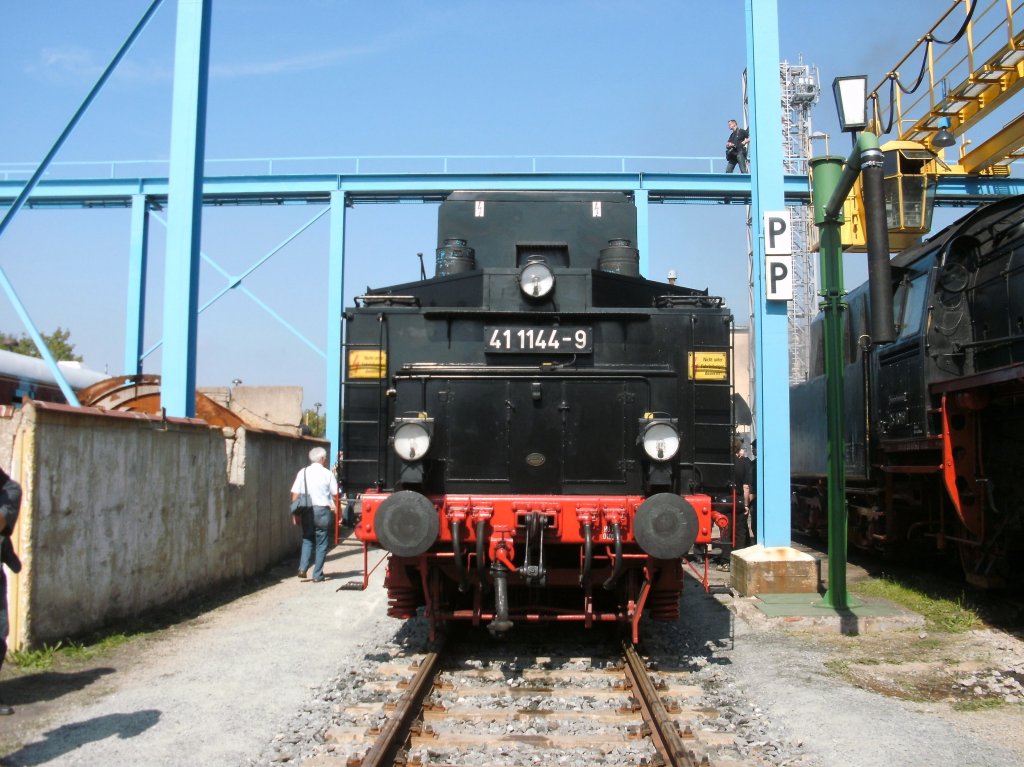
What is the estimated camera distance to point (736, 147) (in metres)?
17.7

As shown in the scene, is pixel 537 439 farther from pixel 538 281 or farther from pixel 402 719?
pixel 402 719

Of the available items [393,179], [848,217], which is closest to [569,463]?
[848,217]

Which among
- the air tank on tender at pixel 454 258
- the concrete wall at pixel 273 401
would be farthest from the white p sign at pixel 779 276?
the concrete wall at pixel 273 401

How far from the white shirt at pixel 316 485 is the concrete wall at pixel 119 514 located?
0.69 meters

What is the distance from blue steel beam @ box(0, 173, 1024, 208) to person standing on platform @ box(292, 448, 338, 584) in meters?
8.62

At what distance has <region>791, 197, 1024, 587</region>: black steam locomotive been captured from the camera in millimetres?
7770

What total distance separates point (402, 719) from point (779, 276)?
6355mm

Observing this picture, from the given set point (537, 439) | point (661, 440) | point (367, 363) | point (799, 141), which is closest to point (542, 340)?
point (537, 439)

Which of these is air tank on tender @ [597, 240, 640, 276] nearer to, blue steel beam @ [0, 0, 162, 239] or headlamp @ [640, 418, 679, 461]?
headlamp @ [640, 418, 679, 461]

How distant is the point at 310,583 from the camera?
35.0 ft

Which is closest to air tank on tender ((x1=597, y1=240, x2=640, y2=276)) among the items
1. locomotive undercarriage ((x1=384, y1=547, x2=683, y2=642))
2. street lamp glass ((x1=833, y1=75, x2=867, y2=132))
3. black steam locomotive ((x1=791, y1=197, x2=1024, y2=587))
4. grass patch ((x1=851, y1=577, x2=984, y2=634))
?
street lamp glass ((x1=833, y1=75, x2=867, y2=132))

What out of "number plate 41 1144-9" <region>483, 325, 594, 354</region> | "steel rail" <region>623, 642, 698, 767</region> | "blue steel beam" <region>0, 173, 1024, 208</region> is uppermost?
"blue steel beam" <region>0, 173, 1024, 208</region>

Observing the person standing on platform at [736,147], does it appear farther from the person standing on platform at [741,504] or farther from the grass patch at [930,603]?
A: the grass patch at [930,603]

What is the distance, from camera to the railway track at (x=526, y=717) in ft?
14.6
